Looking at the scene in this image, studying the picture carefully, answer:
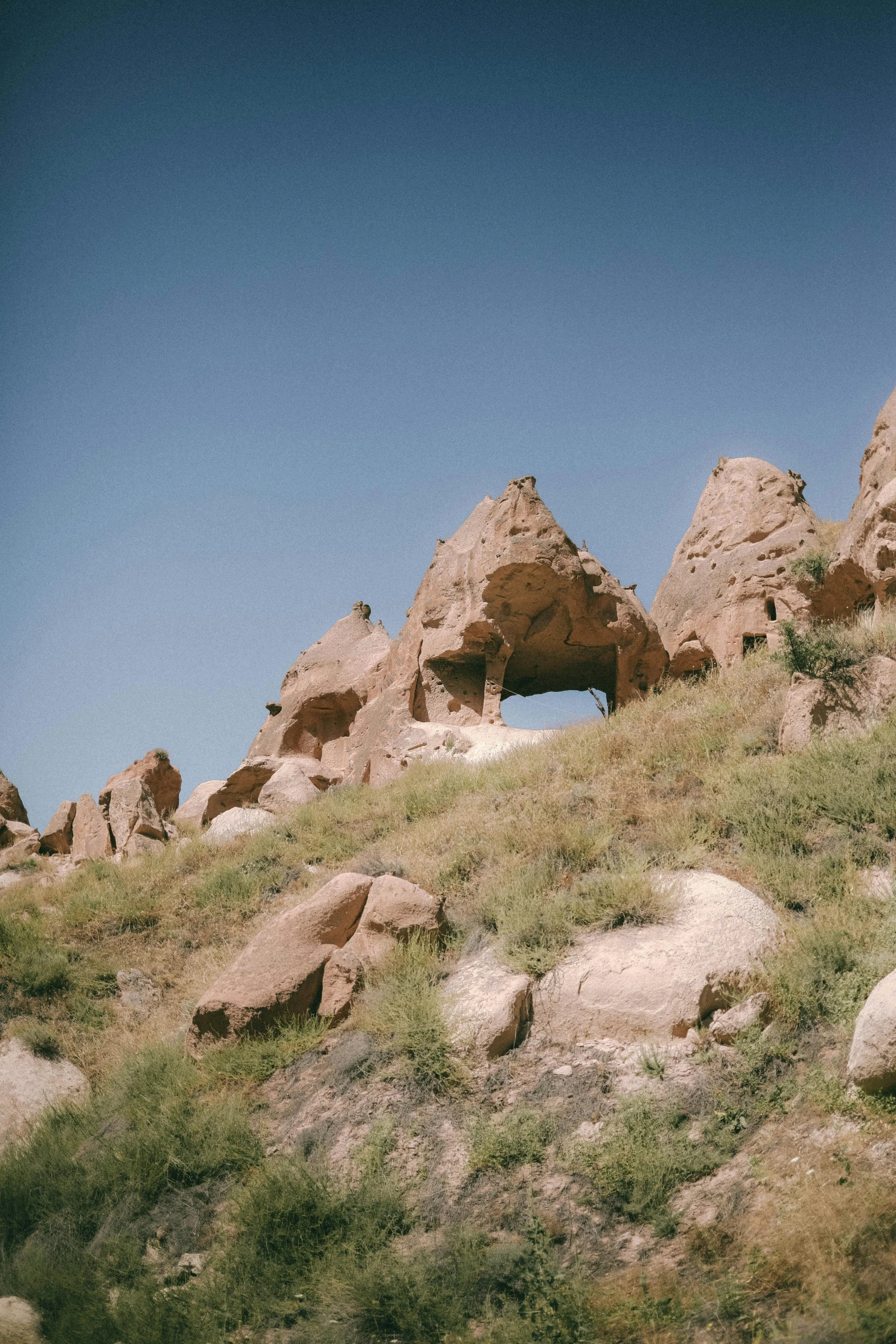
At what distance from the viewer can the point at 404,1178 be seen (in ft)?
16.3

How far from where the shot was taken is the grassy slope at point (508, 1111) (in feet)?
Answer: 12.7

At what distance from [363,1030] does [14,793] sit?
1813 cm

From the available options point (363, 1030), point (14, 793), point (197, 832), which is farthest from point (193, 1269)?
point (14, 793)

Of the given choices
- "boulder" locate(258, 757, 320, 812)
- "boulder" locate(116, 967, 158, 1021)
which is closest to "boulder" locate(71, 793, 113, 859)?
"boulder" locate(258, 757, 320, 812)

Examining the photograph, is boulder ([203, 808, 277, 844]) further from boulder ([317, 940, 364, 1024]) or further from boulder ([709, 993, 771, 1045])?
boulder ([709, 993, 771, 1045])

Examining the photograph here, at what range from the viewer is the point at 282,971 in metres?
6.62

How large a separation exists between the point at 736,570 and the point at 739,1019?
12912 millimetres

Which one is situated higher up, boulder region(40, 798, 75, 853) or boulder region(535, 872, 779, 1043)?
boulder region(40, 798, 75, 853)

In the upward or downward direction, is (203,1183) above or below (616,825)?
below

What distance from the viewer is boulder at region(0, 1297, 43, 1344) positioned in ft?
14.2

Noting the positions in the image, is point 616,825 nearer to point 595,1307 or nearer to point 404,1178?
point 404,1178

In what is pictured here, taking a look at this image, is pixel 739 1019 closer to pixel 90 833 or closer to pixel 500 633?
pixel 500 633

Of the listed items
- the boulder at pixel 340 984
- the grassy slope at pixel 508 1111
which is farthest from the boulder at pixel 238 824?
the boulder at pixel 340 984

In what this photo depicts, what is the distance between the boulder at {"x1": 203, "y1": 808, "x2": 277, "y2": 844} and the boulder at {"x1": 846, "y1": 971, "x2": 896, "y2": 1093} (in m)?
9.25
